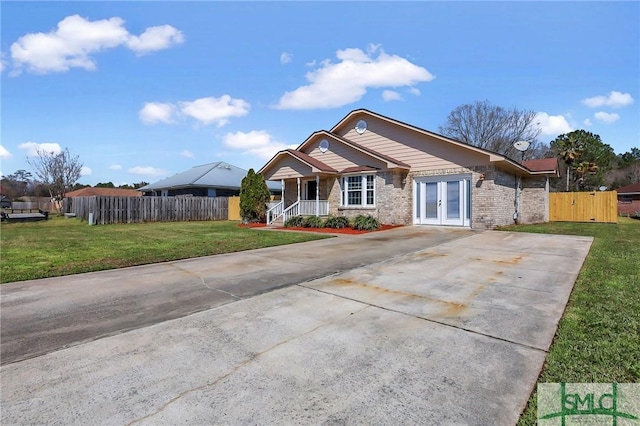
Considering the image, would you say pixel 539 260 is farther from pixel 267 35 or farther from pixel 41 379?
pixel 267 35

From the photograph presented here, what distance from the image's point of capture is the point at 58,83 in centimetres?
1541

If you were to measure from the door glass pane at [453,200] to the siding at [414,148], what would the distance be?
96cm

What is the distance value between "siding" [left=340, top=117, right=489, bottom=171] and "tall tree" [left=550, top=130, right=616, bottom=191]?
34.3 meters

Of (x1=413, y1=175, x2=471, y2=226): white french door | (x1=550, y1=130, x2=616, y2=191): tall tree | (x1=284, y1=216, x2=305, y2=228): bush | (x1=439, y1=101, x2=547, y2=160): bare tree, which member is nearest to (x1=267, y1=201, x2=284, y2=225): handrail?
(x1=284, y1=216, x2=305, y2=228): bush

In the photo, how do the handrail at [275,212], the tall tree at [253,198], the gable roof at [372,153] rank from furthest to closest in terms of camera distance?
1. the tall tree at [253,198]
2. the handrail at [275,212]
3. the gable roof at [372,153]

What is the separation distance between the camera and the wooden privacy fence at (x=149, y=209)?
21.7 m

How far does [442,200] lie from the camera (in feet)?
51.9

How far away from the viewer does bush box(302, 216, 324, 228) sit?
1642 centimetres

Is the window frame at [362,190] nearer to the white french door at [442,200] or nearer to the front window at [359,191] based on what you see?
the front window at [359,191]

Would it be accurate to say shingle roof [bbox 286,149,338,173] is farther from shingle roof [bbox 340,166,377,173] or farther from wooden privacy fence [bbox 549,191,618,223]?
wooden privacy fence [bbox 549,191,618,223]

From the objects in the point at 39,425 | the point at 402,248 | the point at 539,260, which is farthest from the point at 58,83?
the point at 539,260

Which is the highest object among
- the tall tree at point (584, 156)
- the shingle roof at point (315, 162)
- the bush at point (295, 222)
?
the tall tree at point (584, 156)

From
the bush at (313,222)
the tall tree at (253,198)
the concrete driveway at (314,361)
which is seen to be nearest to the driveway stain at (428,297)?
the concrete driveway at (314,361)

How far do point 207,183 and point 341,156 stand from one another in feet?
57.6
